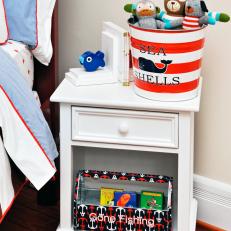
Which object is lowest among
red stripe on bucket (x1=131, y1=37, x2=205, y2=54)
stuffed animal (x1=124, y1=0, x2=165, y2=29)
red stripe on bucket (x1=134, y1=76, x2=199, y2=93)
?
red stripe on bucket (x1=134, y1=76, x2=199, y2=93)

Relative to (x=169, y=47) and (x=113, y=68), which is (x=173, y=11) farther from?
(x=113, y=68)

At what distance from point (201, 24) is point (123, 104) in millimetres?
324

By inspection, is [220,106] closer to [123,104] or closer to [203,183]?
[203,183]

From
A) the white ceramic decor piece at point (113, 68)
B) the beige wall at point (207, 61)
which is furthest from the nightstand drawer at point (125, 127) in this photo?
the beige wall at point (207, 61)

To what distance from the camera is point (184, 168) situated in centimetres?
174

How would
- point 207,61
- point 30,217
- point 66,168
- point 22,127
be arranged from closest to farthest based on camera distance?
1. point 22,127
2. point 66,168
3. point 207,61
4. point 30,217

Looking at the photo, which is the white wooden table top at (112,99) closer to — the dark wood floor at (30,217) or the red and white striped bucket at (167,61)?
the red and white striped bucket at (167,61)

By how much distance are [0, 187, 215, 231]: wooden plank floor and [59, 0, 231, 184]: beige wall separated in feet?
0.88

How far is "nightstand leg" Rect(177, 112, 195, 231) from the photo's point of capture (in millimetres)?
1688

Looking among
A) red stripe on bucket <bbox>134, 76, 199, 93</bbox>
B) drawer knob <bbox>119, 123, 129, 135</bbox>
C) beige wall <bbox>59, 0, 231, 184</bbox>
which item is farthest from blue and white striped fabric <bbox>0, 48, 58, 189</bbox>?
beige wall <bbox>59, 0, 231, 184</bbox>

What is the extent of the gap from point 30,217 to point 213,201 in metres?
0.67

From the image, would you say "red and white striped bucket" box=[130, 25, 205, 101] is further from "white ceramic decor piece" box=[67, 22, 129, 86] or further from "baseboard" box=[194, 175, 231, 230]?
"baseboard" box=[194, 175, 231, 230]

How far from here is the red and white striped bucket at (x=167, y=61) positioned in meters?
1.61

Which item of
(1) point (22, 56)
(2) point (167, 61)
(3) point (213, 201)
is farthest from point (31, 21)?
(3) point (213, 201)
